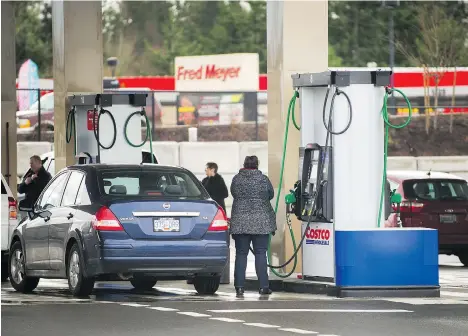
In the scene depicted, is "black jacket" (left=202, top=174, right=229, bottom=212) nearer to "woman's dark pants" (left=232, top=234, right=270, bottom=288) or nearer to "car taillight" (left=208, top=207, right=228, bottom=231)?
"woman's dark pants" (left=232, top=234, right=270, bottom=288)

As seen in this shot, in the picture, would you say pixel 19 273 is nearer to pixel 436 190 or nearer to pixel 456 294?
pixel 456 294

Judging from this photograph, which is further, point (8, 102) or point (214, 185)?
point (8, 102)

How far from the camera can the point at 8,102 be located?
33.3m

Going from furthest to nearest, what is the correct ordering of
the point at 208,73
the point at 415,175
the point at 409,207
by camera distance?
the point at 208,73 < the point at 415,175 < the point at 409,207

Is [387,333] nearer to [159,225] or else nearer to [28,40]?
[159,225]

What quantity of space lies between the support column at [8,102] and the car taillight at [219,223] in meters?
14.7

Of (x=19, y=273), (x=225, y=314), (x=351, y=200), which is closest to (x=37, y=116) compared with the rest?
(x=19, y=273)

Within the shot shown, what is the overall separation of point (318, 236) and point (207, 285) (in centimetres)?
146

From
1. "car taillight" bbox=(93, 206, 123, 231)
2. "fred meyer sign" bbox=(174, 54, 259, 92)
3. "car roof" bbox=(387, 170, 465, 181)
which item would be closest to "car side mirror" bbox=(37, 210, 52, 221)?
"car taillight" bbox=(93, 206, 123, 231)

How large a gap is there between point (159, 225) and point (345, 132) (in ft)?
8.44

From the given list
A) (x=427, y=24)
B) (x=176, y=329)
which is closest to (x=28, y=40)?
(x=427, y=24)

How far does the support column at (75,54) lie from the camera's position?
25.4 metres

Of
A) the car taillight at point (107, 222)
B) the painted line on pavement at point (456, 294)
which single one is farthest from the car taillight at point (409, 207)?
the car taillight at point (107, 222)

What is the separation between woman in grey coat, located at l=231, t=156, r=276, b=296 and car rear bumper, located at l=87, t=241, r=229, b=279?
878mm
